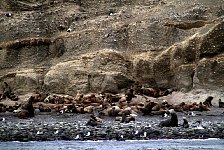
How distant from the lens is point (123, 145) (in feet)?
63.4

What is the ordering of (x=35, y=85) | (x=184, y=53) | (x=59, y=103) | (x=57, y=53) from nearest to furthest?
1. (x=59, y=103)
2. (x=184, y=53)
3. (x=35, y=85)
4. (x=57, y=53)

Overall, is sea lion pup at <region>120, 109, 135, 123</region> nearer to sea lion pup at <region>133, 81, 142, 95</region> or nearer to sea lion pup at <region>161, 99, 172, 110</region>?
sea lion pup at <region>161, 99, 172, 110</region>

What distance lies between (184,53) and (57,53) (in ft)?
38.1

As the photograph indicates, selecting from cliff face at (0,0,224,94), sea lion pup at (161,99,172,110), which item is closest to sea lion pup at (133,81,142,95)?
cliff face at (0,0,224,94)

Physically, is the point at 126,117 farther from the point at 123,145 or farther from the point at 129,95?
the point at 129,95

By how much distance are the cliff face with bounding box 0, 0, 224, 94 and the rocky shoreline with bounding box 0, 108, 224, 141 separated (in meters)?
9.23

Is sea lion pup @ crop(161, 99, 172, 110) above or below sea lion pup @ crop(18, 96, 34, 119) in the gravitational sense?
above

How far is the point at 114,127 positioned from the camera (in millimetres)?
23672

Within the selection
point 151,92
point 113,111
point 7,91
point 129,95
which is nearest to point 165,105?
point 129,95

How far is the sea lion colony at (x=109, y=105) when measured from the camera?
95.7 ft

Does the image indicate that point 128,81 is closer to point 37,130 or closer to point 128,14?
point 128,14

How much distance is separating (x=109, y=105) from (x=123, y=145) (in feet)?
42.9

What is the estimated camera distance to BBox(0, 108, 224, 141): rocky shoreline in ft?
70.1

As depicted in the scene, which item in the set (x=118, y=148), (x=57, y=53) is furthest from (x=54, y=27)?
(x=118, y=148)
